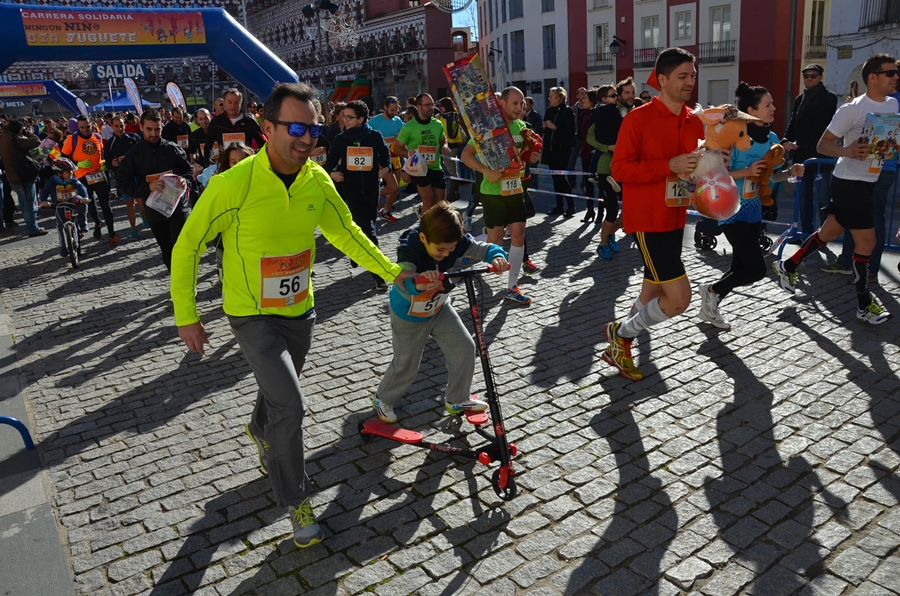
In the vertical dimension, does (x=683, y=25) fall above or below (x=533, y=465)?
above

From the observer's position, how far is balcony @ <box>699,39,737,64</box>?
34.4 meters

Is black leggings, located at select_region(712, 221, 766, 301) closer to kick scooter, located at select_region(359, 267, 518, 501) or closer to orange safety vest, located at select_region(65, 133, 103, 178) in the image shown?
kick scooter, located at select_region(359, 267, 518, 501)

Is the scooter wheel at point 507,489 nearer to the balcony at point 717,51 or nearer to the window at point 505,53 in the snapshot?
the balcony at point 717,51

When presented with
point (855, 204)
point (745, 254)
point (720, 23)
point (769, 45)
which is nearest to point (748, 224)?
point (745, 254)

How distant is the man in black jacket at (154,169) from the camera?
8.34 metres

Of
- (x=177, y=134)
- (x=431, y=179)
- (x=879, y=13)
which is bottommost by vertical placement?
(x=431, y=179)

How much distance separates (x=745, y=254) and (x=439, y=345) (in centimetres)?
287

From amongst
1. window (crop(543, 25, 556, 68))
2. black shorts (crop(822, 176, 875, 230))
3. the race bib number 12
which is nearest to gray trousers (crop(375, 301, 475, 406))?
the race bib number 12

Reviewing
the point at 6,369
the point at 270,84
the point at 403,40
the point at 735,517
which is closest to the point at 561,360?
the point at 735,517

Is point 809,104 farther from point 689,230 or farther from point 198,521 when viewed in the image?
point 198,521

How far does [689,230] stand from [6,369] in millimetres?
8134

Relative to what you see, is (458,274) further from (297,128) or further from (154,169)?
(154,169)

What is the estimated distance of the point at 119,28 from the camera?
51.4 ft

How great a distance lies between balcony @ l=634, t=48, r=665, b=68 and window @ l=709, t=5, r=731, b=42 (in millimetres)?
2948
